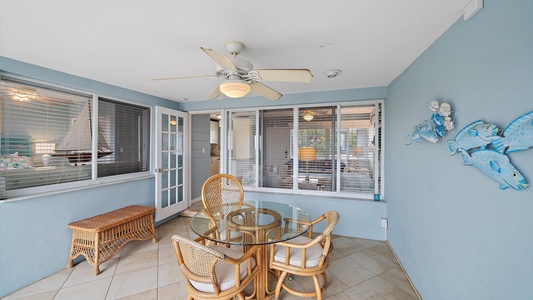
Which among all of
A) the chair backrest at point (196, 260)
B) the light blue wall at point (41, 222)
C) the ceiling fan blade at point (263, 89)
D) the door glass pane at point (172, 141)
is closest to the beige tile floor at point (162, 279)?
the light blue wall at point (41, 222)

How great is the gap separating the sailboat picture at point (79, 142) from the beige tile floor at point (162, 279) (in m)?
1.34

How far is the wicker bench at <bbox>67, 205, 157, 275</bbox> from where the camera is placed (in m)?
2.35

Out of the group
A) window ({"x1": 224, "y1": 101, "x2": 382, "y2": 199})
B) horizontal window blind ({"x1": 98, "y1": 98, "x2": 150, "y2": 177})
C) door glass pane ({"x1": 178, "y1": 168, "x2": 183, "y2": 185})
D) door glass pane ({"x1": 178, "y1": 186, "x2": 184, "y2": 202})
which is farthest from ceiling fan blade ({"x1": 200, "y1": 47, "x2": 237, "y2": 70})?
door glass pane ({"x1": 178, "y1": 186, "x2": 184, "y2": 202})

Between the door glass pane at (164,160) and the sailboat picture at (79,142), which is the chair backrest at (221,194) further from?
the sailboat picture at (79,142)

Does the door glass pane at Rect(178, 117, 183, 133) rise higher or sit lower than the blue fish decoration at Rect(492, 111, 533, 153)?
higher

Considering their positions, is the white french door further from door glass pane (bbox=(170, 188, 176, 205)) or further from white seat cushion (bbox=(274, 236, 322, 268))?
white seat cushion (bbox=(274, 236, 322, 268))

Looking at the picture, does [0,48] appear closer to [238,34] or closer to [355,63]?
[238,34]

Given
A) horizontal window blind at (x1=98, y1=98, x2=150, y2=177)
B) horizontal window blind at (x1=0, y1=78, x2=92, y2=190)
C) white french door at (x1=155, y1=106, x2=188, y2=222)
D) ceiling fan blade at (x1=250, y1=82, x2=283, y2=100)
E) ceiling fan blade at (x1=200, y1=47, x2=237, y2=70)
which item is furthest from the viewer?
white french door at (x1=155, y1=106, x2=188, y2=222)

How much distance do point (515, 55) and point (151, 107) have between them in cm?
419

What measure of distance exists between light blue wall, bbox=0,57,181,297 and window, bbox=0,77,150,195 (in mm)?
167

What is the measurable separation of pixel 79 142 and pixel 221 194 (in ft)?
6.41

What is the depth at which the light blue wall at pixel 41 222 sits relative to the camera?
6.77 feet

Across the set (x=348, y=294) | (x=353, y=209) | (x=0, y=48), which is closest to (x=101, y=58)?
(x=0, y=48)

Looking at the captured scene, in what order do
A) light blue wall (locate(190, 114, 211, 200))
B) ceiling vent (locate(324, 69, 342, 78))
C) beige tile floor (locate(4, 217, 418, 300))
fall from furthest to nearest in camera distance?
light blue wall (locate(190, 114, 211, 200)) < ceiling vent (locate(324, 69, 342, 78)) < beige tile floor (locate(4, 217, 418, 300))
